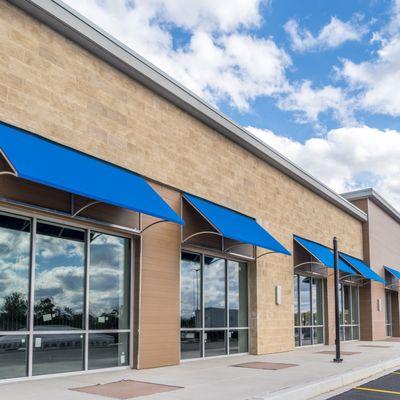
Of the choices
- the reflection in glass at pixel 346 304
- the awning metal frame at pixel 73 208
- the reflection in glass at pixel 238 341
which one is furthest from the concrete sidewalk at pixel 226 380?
the reflection in glass at pixel 346 304

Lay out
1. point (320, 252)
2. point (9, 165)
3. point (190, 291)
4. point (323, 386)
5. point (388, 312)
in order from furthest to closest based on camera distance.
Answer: point (388, 312) < point (320, 252) < point (190, 291) < point (323, 386) < point (9, 165)

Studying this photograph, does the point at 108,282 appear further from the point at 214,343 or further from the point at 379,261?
the point at 379,261

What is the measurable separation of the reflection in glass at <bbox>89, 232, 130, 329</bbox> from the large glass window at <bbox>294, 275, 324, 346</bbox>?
1037 cm

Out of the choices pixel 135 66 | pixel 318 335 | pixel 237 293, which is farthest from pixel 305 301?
pixel 135 66

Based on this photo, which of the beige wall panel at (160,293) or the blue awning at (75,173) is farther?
the beige wall panel at (160,293)

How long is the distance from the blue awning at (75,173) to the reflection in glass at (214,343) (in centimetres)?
517

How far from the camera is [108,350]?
39.8 ft

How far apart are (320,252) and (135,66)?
12.3 meters

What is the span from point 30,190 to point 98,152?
7.01ft

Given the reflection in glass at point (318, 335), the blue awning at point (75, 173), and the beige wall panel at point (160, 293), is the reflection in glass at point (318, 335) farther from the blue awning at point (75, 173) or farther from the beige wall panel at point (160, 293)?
the blue awning at point (75, 173)

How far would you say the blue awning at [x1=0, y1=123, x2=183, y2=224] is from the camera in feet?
30.0

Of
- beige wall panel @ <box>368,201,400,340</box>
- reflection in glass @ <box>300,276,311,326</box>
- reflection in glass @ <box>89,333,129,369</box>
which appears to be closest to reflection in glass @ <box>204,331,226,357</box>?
reflection in glass @ <box>89,333,129,369</box>

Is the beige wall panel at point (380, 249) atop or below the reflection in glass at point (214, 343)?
atop

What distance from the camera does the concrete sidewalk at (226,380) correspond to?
9.05 metres
